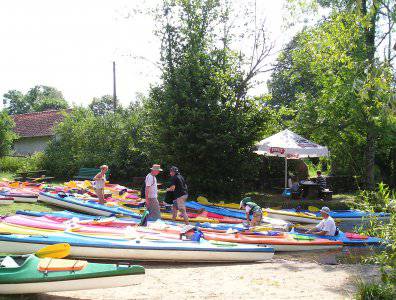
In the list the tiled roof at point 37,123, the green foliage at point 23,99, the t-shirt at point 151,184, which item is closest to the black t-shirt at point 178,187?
the t-shirt at point 151,184

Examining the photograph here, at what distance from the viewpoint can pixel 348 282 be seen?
790cm

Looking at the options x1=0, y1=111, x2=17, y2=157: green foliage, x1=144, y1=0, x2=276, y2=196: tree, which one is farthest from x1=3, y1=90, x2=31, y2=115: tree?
x1=144, y1=0, x2=276, y2=196: tree

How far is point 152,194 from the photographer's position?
38.8 ft

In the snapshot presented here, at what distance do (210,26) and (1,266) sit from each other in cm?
1598

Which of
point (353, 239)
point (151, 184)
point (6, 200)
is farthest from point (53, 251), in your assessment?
point (353, 239)

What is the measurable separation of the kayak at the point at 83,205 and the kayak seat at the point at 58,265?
6.29 meters

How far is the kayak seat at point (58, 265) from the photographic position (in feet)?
21.2

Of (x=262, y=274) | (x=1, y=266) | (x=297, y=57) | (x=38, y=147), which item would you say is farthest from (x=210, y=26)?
(x=38, y=147)

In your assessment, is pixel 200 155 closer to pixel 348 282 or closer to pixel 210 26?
pixel 210 26

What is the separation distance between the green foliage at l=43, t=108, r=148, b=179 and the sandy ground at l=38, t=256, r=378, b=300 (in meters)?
13.9

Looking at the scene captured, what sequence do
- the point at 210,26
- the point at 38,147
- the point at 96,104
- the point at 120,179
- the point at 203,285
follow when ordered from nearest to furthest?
the point at 203,285 < the point at 210,26 < the point at 120,179 < the point at 38,147 < the point at 96,104

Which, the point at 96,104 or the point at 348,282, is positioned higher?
the point at 96,104

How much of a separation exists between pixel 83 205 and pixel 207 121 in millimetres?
6181

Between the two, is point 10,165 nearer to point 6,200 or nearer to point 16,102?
point 6,200
